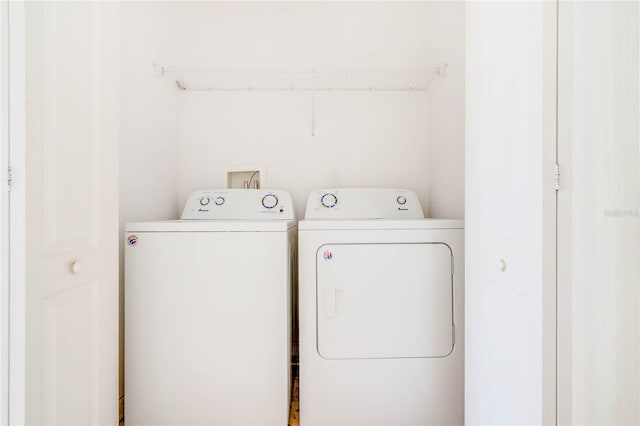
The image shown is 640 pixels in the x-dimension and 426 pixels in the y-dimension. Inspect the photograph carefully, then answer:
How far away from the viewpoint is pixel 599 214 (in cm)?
64

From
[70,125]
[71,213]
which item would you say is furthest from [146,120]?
[71,213]

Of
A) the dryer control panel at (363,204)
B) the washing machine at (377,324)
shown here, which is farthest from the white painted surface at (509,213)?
the dryer control panel at (363,204)

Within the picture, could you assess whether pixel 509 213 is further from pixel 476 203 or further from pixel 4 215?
pixel 4 215

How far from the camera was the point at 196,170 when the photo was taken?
1.96m

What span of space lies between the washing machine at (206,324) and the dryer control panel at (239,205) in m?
0.52

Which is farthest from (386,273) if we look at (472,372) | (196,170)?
(196,170)

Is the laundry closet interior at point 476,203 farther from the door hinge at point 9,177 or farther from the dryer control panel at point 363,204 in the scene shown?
the dryer control panel at point 363,204

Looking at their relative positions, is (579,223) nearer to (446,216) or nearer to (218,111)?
(446,216)

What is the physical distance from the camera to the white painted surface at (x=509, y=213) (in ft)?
2.33

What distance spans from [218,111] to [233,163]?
376 mm

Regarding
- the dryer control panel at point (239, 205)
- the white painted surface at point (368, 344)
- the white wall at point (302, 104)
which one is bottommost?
the white painted surface at point (368, 344)

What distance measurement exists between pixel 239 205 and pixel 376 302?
1.02 meters

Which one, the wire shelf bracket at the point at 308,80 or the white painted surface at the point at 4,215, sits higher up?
the wire shelf bracket at the point at 308,80

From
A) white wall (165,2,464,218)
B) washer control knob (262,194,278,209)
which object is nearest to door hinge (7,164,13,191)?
washer control knob (262,194,278,209)
